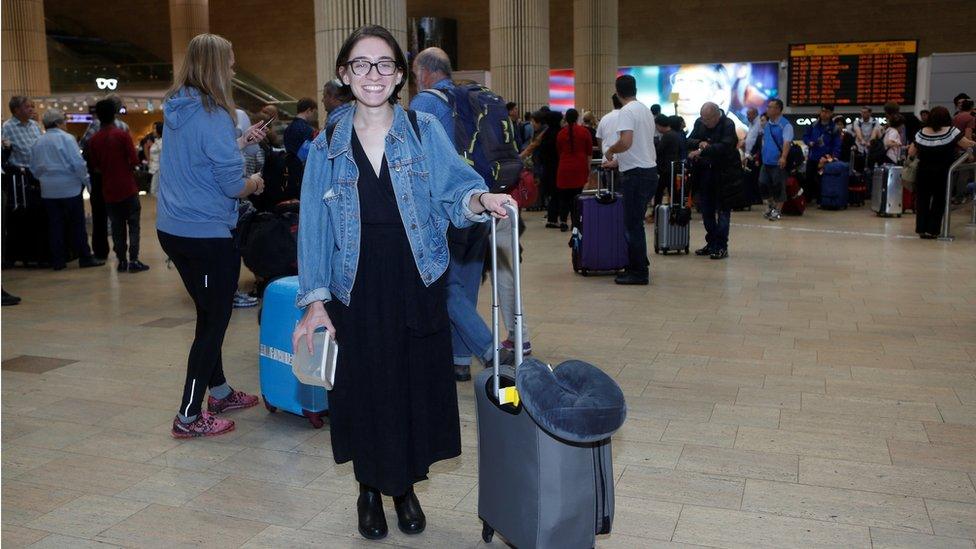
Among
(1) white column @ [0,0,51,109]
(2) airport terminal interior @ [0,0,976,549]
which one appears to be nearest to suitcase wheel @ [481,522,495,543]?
(2) airport terminal interior @ [0,0,976,549]

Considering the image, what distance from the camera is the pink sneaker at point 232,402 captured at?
15.4 feet

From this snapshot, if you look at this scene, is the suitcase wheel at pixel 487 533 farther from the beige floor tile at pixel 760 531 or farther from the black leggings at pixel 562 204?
the black leggings at pixel 562 204

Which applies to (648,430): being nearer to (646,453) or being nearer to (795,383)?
(646,453)

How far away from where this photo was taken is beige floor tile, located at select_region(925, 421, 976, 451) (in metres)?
4.14

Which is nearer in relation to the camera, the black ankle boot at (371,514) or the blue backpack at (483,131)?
the black ankle boot at (371,514)

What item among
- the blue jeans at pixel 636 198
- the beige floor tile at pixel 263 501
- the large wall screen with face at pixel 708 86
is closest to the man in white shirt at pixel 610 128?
the blue jeans at pixel 636 198

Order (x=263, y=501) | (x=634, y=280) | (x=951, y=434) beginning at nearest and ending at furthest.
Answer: (x=263, y=501) < (x=951, y=434) < (x=634, y=280)

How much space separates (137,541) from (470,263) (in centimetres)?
248

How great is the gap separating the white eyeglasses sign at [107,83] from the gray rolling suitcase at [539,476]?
2440cm

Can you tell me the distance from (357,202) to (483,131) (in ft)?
6.29

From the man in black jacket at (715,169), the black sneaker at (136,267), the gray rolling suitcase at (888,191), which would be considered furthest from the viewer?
the gray rolling suitcase at (888,191)

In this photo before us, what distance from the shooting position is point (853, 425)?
437 centimetres

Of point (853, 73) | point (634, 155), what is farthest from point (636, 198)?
point (853, 73)

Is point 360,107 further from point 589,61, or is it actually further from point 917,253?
point 589,61
